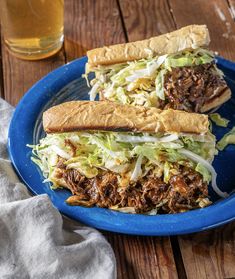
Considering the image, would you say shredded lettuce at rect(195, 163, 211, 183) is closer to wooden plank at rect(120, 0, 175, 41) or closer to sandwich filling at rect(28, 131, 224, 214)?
sandwich filling at rect(28, 131, 224, 214)

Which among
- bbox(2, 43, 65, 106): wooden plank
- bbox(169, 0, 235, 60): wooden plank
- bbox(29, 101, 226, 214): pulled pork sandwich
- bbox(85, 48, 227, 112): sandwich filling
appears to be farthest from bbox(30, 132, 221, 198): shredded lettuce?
bbox(169, 0, 235, 60): wooden plank

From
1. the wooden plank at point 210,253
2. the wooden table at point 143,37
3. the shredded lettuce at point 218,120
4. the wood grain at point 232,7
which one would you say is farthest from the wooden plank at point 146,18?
the wooden plank at point 210,253

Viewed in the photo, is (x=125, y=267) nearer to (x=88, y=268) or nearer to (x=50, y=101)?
(x=88, y=268)

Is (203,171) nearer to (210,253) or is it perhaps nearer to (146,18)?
(210,253)

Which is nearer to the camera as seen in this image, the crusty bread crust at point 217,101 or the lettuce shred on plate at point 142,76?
the lettuce shred on plate at point 142,76

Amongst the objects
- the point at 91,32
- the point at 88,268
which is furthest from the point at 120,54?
the point at 88,268

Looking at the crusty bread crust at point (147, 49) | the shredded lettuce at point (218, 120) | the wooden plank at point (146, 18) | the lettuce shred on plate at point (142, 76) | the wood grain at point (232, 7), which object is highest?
the crusty bread crust at point (147, 49)

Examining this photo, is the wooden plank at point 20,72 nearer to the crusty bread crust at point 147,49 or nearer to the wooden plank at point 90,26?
the wooden plank at point 90,26
